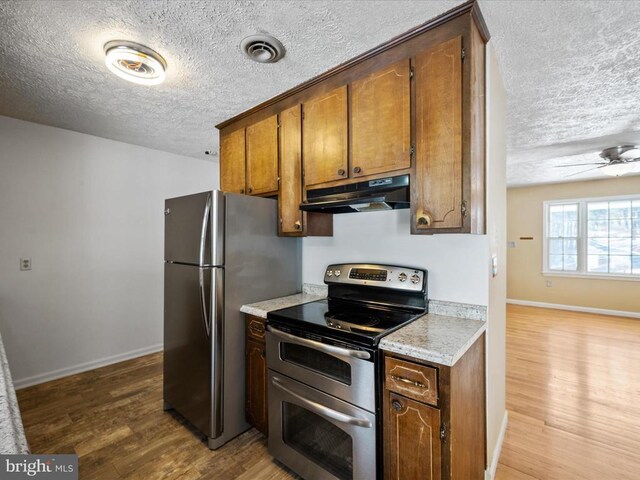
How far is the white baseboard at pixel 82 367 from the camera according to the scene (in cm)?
283

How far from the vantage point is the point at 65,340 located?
3.06 metres

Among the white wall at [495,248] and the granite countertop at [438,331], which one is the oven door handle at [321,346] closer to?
the granite countertop at [438,331]

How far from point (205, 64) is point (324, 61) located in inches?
29.7

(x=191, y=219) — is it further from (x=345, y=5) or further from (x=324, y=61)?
(x=345, y=5)

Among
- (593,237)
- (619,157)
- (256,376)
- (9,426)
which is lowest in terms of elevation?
(256,376)

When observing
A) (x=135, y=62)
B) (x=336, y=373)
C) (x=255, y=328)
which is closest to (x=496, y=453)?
(x=336, y=373)

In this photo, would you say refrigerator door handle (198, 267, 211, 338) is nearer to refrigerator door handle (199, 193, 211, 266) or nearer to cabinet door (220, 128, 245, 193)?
refrigerator door handle (199, 193, 211, 266)

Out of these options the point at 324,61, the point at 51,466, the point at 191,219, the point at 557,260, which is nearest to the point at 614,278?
the point at 557,260

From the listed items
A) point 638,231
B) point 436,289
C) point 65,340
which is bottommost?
point 65,340

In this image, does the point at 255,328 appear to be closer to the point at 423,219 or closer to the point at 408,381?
the point at 408,381

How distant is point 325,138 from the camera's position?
6.80 feet

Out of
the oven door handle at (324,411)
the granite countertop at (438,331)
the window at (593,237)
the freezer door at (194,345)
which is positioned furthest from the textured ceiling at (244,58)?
the window at (593,237)

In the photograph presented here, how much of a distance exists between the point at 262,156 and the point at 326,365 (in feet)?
5.59

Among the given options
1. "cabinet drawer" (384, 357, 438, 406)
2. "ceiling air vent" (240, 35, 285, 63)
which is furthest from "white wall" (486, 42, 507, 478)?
"ceiling air vent" (240, 35, 285, 63)
